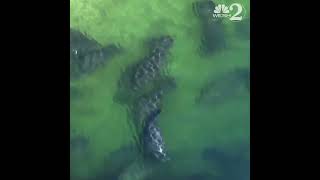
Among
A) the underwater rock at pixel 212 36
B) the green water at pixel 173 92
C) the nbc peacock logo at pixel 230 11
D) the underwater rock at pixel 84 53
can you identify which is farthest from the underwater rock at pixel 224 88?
the underwater rock at pixel 84 53

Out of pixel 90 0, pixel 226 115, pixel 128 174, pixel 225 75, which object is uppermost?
pixel 90 0

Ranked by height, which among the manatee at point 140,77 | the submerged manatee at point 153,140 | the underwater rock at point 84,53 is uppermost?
the underwater rock at point 84,53

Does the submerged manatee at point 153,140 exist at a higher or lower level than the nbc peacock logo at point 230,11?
lower

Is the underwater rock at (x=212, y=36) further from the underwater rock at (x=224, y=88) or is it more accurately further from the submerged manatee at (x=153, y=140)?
the submerged manatee at (x=153, y=140)

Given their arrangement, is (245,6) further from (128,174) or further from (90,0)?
(128,174)

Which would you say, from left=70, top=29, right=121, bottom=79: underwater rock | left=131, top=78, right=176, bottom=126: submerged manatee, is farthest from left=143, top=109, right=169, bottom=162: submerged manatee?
left=70, top=29, right=121, bottom=79: underwater rock

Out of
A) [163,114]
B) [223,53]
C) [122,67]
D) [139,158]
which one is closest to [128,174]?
[139,158]
